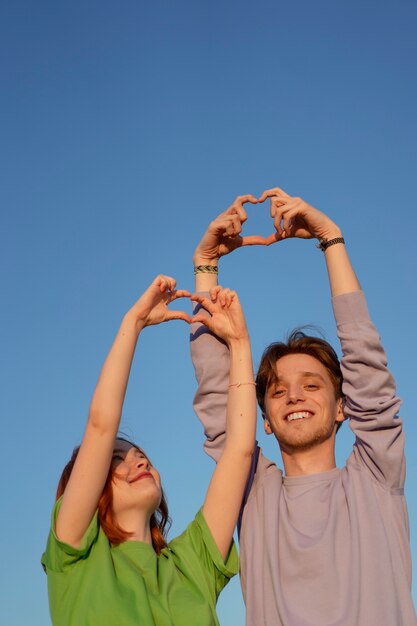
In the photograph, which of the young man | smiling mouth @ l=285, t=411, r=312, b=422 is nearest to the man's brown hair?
the young man

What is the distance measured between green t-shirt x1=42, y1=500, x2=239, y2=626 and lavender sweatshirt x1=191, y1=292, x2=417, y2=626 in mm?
Answer: 328

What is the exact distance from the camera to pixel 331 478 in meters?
5.13

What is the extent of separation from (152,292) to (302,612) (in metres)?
1.99

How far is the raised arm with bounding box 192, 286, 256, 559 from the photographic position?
4.86 m

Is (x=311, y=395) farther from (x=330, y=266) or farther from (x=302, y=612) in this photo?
(x=302, y=612)

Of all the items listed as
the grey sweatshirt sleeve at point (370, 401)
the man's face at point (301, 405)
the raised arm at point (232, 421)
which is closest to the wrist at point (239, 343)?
the raised arm at point (232, 421)

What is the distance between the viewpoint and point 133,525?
4.75 meters

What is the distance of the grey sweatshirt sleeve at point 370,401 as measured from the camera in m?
4.91

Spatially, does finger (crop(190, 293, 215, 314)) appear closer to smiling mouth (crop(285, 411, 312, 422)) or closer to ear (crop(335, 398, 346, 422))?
smiling mouth (crop(285, 411, 312, 422))

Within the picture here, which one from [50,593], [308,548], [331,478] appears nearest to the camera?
[50,593]

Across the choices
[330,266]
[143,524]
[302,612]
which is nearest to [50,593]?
[143,524]

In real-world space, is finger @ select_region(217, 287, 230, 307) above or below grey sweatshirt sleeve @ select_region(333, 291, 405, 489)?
above

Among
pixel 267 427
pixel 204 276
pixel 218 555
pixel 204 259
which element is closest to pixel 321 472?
pixel 267 427

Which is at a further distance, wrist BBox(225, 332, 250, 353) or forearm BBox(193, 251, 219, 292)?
forearm BBox(193, 251, 219, 292)
